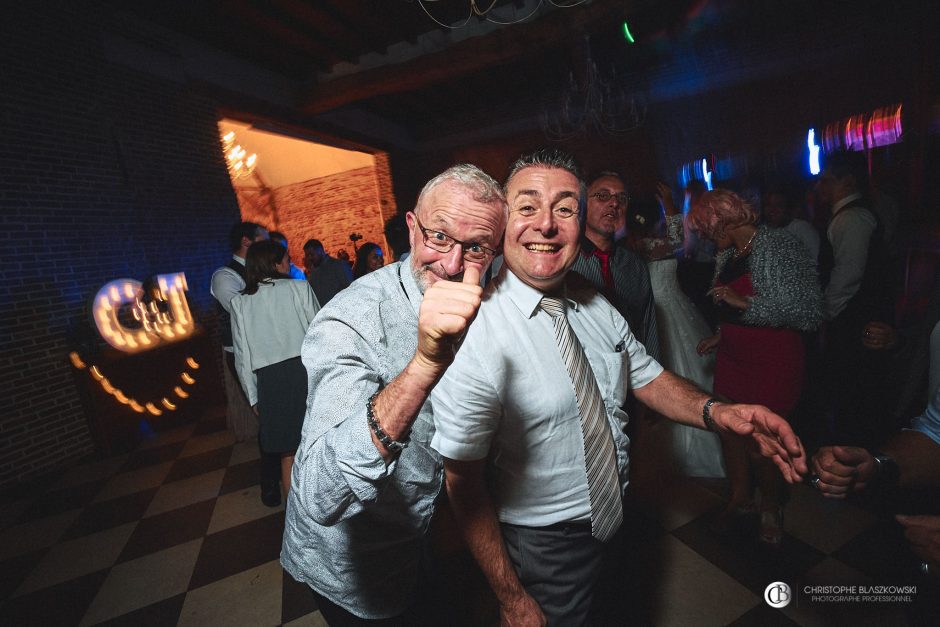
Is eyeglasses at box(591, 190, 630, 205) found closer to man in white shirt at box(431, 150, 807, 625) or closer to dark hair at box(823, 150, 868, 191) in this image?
man in white shirt at box(431, 150, 807, 625)

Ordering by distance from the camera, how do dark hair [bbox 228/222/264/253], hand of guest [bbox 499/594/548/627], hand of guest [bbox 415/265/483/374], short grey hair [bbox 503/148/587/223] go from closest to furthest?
hand of guest [bbox 415/265/483/374], hand of guest [bbox 499/594/548/627], short grey hair [bbox 503/148/587/223], dark hair [bbox 228/222/264/253]

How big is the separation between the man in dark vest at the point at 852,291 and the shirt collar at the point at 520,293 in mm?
3078

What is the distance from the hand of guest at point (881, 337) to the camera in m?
1.99

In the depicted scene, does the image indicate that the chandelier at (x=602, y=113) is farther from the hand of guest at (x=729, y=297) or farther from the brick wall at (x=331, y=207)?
the hand of guest at (x=729, y=297)

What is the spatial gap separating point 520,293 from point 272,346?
2.17 metres

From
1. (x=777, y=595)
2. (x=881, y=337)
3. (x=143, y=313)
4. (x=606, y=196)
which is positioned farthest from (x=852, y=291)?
(x=143, y=313)

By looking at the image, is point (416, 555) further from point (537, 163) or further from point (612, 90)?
point (612, 90)

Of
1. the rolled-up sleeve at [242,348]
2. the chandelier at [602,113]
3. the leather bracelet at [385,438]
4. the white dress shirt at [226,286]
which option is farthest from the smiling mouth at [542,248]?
the chandelier at [602,113]

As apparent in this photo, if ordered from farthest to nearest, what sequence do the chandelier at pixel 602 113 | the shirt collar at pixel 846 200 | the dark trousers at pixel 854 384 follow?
1. the chandelier at pixel 602 113
2. the dark trousers at pixel 854 384
3. the shirt collar at pixel 846 200

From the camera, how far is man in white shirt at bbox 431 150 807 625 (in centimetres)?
107

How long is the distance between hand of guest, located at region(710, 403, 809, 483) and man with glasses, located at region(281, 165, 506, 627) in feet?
3.01

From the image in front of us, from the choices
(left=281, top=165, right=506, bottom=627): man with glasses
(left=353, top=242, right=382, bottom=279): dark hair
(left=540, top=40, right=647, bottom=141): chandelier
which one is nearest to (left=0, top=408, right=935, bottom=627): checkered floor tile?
(left=281, top=165, right=506, bottom=627): man with glasses

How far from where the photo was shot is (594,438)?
46.3 inches

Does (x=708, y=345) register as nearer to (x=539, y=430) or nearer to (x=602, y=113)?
(x=539, y=430)
